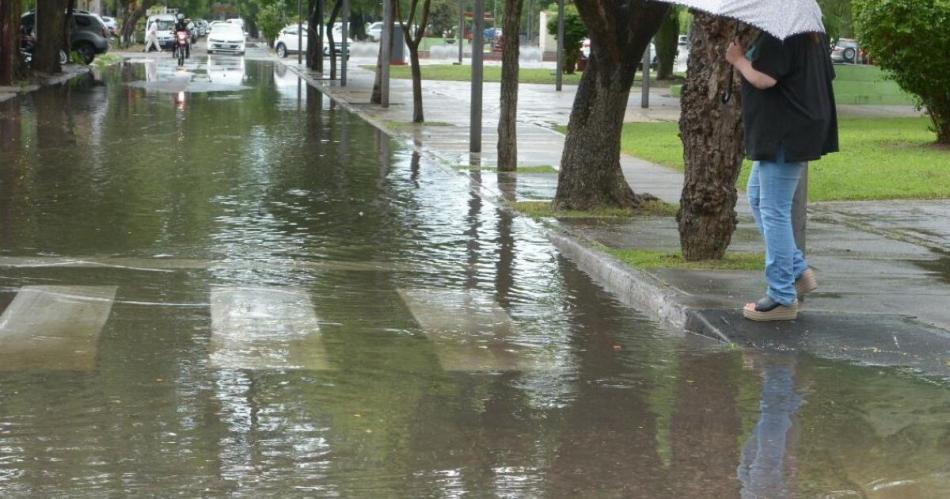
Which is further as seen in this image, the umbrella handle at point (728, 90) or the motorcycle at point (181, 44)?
the motorcycle at point (181, 44)

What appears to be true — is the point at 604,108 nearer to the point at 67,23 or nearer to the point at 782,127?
the point at 782,127

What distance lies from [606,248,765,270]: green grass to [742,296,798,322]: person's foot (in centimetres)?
184

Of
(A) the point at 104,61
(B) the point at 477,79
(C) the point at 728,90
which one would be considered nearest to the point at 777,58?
(C) the point at 728,90

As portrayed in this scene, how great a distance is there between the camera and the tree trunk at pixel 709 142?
402 inches

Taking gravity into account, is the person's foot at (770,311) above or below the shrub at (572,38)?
below

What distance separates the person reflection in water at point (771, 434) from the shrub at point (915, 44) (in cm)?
1470

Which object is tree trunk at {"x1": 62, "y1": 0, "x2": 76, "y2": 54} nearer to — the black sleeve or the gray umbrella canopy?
the gray umbrella canopy

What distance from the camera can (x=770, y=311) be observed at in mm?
8367

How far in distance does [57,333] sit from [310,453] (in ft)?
8.96

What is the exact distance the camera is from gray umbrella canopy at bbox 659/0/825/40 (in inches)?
314

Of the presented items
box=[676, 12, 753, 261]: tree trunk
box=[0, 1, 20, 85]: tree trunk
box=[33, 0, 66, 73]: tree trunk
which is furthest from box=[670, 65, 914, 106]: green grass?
box=[676, 12, 753, 261]: tree trunk

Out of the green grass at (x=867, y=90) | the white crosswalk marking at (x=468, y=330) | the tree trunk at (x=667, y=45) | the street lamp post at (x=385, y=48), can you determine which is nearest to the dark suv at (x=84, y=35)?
the tree trunk at (x=667, y=45)

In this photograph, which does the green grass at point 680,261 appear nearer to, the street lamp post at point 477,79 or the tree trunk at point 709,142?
the tree trunk at point 709,142

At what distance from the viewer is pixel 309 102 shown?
34.5m
